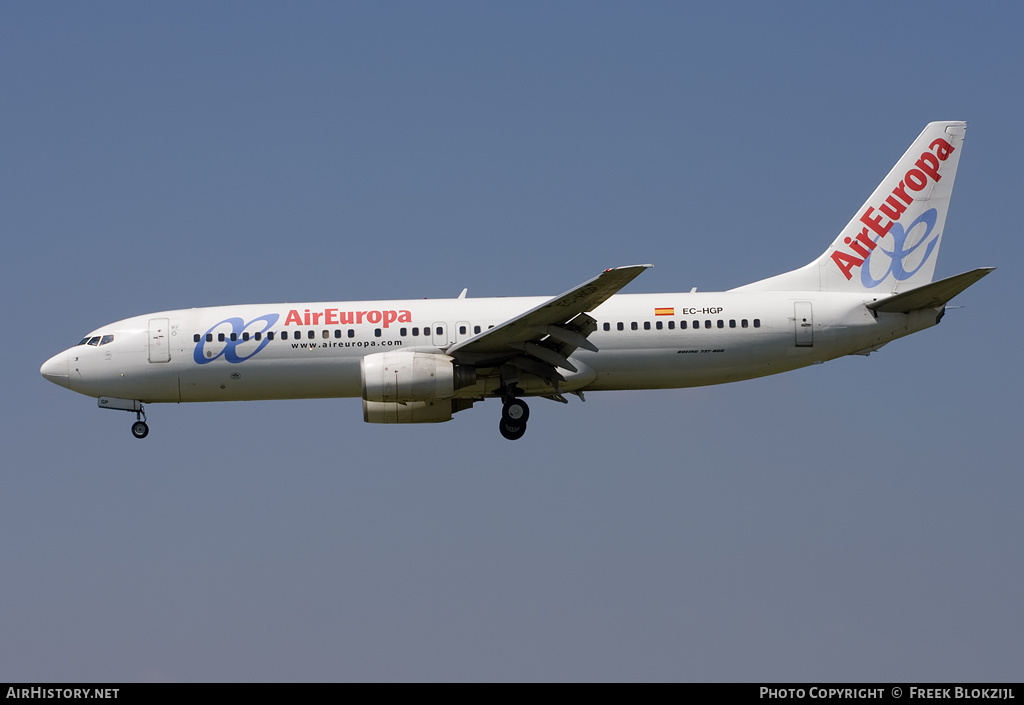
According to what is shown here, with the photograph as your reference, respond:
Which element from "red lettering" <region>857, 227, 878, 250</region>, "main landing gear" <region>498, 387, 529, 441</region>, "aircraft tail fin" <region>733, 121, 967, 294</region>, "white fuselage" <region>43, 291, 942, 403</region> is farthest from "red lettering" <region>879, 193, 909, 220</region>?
"main landing gear" <region>498, 387, 529, 441</region>

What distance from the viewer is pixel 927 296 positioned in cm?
3183

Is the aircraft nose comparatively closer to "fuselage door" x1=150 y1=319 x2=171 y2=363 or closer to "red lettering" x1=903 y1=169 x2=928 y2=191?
"fuselage door" x1=150 y1=319 x2=171 y2=363

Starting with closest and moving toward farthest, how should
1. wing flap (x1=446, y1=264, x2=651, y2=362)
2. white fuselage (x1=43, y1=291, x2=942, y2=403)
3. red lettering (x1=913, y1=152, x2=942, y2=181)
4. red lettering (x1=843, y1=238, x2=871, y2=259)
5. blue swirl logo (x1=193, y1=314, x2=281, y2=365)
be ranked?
wing flap (x1=446, y1=264, x2=651, y2=362), white fuselage (x1=43, y1=291, x2=942, y2=403), blue swirl logo (x1=193, y1=314, x2=281, y2=365), red lettering (x1=843, y1=238, x2=871, y2=259), red lettering (x1=913, y1=152, x2=942, y2=181)

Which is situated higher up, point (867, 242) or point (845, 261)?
point (867, 242)

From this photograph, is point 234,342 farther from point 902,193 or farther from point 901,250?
point 902,193

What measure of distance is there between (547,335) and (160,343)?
9.83 meters

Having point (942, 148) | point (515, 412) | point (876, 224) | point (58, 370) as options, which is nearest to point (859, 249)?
point (876, 224)

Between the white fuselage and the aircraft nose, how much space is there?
183cm

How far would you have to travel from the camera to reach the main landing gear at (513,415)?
105 ft

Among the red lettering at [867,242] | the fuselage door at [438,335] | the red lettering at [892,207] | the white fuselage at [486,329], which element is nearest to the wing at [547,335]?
the white fuselage at [486,329]

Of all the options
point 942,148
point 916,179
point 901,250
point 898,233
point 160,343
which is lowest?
point 160,343

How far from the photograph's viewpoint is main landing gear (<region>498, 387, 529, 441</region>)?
3209 cm
